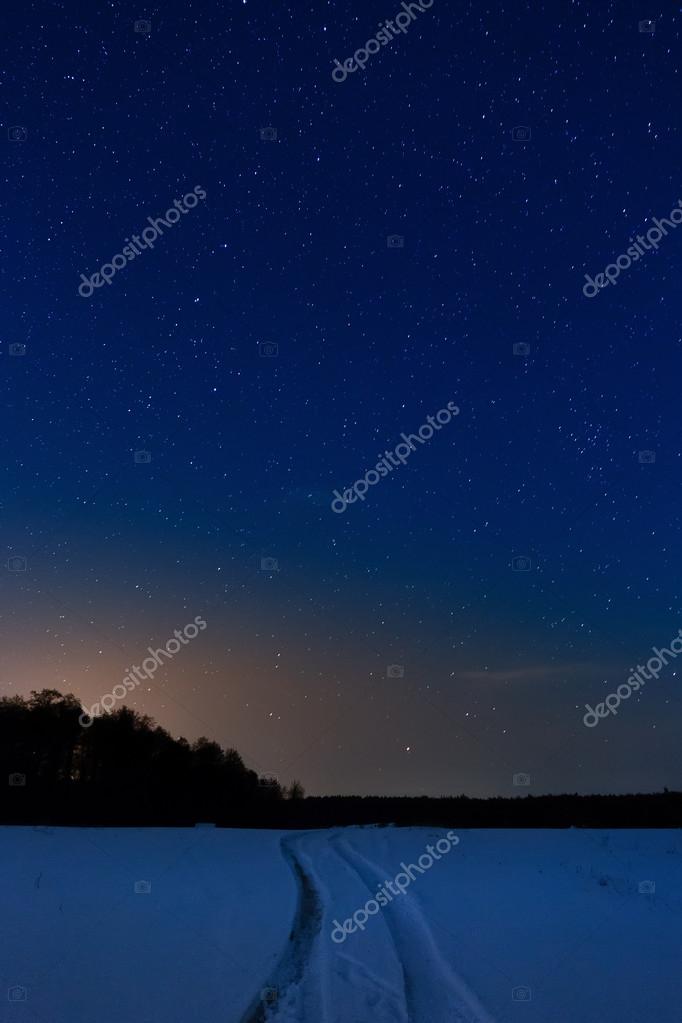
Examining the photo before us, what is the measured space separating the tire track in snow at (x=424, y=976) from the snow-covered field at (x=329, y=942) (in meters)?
0.03

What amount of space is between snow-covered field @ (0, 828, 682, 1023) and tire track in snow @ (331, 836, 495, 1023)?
29 mm

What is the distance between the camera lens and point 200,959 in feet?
26.9

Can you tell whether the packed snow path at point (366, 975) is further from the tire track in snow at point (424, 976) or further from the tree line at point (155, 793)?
the tree line at point (155, 793)

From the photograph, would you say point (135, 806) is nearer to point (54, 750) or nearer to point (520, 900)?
point (54, 750)

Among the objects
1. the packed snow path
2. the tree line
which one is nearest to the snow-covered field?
the packed snow path

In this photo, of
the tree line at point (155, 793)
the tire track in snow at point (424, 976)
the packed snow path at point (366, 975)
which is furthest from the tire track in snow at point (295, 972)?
the tree line at point (155, 793)

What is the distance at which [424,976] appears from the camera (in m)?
7.54

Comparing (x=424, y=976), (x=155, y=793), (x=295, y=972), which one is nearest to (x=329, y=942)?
(x=295, y=972)

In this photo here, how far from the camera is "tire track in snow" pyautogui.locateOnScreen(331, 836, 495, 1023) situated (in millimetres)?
6367

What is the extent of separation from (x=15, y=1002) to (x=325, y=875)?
8.81 meters

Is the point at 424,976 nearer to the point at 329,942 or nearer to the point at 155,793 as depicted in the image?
the point at 329,942

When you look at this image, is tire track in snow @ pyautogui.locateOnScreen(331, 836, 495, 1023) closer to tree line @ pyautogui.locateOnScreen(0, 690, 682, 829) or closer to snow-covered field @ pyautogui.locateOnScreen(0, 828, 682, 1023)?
snow-covered field @ pyautogui.locateOnScreen(0, 828, 682, 1023)

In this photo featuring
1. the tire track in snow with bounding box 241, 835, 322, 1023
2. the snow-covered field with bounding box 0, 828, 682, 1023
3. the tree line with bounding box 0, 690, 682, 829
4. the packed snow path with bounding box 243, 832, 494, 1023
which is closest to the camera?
the tire track in snow with bounding box 241, 835, 322, 1023

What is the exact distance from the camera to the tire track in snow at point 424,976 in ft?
20.9
